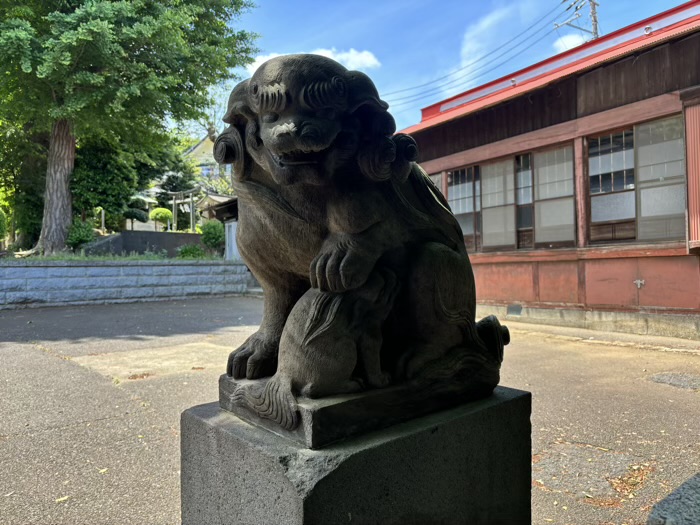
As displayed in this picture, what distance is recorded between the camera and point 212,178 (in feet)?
89.6

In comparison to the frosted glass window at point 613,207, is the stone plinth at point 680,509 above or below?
below

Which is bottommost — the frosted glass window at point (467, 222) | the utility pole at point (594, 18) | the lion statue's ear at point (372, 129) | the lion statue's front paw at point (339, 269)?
the lion statue's front paw at point (339, 269)

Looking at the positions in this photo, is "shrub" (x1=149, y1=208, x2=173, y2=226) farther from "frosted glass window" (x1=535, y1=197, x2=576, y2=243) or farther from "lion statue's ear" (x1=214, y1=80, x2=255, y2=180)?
"lion statue's ear" (x1=214, y1=80, x2=255, y2=180)

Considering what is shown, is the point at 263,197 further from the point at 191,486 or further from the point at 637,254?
the point at 637,254

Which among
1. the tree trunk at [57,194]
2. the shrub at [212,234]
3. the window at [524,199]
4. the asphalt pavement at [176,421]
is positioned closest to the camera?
the asphalt pavement at [176,421]

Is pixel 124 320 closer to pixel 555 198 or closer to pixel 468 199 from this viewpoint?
pixel 468 199

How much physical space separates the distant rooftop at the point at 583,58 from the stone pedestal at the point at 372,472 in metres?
7.02

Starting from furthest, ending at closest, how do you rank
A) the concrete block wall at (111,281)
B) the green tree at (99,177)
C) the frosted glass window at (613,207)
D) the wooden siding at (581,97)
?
1. the green tree at (99,177)
2. the concrete block wall at (111,281)
3. the frosted glass window at (613,207)
4. the wooden siding at (581,97)

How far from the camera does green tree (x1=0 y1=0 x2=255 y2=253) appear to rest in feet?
30.9

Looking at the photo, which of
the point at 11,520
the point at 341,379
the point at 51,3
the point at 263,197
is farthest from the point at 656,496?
the point at 51,3

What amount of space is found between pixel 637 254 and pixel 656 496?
18.9 ft

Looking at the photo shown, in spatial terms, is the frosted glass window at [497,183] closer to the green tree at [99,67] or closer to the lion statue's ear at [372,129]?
the green tree at [99,67]

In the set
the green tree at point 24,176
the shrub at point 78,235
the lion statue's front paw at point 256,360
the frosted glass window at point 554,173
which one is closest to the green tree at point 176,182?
the green tree at point 24,176

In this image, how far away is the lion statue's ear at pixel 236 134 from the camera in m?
1.27
